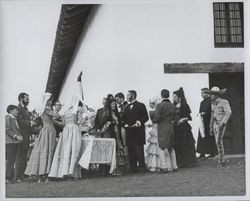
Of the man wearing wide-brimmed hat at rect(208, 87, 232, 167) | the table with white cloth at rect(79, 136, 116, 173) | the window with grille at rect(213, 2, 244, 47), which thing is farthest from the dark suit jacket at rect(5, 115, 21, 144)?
the window with grille at rect(213, 2, 244, 47)

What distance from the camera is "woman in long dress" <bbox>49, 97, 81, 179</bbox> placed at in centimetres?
627

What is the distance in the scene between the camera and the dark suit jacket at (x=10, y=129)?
629 centimetres

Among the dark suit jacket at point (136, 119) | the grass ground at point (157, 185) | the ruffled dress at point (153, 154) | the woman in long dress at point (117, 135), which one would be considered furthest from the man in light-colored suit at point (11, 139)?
the ruffled dress at point (153, 154)

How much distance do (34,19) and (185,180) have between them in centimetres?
214

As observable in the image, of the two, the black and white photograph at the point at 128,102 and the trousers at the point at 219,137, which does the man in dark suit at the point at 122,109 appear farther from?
the trousers at the point at 219,137

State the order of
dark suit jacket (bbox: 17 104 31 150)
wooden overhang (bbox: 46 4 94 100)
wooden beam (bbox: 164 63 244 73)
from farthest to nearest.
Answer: dark suit jacket (bbox: 17 104 31 150)
wooden beam (bbox: 164 63 244 73)
wooden overhang (bbox: 46 4 94 100)

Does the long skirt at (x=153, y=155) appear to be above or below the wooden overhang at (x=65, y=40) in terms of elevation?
below

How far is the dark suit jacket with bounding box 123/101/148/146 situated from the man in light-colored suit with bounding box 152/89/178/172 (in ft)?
0.39

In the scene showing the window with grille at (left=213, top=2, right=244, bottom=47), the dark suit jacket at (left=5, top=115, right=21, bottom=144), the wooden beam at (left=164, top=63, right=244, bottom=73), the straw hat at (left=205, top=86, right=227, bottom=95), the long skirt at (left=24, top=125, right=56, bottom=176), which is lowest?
the long skirt at (left=24, top=125, right=56, bottom=176)

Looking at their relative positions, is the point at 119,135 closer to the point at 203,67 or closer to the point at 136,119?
the point at 136,119

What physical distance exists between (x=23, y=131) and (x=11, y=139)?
14 cm

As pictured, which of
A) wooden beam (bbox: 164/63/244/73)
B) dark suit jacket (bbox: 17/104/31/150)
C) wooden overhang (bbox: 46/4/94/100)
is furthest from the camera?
dark suit jacket (bbox: 17/104/31/150)

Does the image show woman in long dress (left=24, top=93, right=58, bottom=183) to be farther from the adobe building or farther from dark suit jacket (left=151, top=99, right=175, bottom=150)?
dark suit jacket (left=151, top=99, right=175, bottom=150)

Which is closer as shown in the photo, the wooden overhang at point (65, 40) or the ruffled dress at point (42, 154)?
the wooden overhang at point (65, 40)
